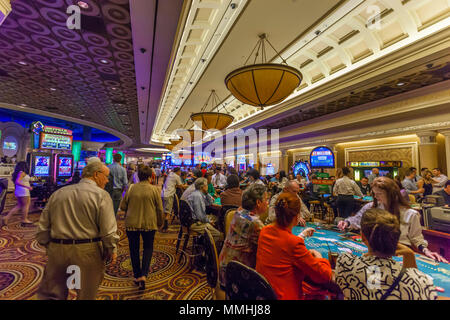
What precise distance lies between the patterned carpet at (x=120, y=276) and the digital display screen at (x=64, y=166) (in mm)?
3683

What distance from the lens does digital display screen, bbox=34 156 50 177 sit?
6.08m

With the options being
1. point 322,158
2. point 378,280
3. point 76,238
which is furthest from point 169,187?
point 322,158

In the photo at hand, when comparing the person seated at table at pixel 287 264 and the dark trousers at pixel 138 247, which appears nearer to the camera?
the person seated at table at pixel 287 264

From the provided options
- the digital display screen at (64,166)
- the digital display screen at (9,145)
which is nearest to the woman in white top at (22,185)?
the digital display screen at (64,166)

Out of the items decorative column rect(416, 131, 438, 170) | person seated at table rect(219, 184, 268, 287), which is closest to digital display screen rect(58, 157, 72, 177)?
person seated at table rect(219, 184, 268, 287)

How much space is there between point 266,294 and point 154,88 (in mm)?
5579

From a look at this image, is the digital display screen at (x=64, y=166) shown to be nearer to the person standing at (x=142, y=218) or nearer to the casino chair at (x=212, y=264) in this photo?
the person standing at (x=142, y=218)

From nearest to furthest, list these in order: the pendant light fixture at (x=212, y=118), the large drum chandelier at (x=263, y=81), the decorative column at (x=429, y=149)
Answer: the large drum chandelier at (x=263, y=81), the pendant light fixture at (x=212, y=118), the decorative column at (x=429, y=149)

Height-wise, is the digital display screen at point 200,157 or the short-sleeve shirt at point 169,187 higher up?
the digital display screen at point 200,157

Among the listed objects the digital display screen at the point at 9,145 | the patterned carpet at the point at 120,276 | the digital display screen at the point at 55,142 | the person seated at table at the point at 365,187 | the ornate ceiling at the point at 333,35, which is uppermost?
the ornate ceiling at the point at 333,35

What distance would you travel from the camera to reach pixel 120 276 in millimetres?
2477

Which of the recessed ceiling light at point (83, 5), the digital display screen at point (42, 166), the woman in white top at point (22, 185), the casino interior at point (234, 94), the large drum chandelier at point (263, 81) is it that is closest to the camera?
the casino interior at point (234, 94)

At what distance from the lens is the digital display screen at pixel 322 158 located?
6742mm

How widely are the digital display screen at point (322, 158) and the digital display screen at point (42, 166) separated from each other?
850 centimetres
